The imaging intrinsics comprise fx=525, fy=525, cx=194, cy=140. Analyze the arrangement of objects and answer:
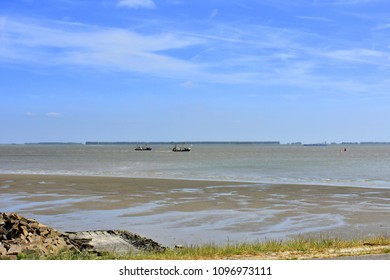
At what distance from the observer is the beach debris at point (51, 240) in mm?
11611

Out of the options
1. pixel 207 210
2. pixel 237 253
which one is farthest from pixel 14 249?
pixel 207 210

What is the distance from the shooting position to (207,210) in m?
24.7

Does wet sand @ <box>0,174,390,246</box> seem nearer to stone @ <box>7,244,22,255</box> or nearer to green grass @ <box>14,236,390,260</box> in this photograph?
green grass @ <box>14,236,390,260</box>

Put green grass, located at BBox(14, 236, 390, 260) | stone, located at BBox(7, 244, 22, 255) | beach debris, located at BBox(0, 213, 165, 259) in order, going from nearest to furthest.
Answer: green grass, located at BBox(14, 236, 390, 260) < stone, located at BBox(7, 244, 22, 255) < beach debris, located at BBox(0, 213, 165, 259)

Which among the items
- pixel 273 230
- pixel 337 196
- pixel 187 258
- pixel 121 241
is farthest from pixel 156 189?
pixel 187 258

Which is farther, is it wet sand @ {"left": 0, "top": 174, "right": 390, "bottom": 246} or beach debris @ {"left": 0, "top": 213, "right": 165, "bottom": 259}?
wet sand @ {"left": 0, "top": 174, "right": 390, "bottom": 246}

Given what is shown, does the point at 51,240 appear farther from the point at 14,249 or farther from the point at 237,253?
the point at 237,253

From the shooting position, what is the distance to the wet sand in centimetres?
1895

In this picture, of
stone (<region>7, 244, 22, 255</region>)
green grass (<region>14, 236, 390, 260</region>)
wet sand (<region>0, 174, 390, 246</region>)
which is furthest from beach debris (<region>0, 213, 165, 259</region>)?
wet sand (<region>0, 174, 390, 246</region>)

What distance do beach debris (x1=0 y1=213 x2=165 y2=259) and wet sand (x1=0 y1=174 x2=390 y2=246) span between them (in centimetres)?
181

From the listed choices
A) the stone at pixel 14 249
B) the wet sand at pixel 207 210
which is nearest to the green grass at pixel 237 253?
the stone at pixel 14 249

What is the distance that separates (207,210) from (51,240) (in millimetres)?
12761

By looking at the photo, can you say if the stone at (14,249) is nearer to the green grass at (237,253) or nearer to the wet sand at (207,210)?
the green grass at (237,253)
